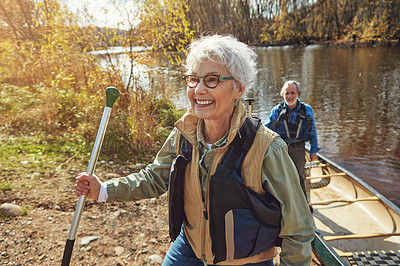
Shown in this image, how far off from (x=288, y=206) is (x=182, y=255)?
0.79 metres

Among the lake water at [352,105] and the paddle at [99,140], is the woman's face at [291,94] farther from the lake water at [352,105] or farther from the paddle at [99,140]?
the paddle at [99,140]

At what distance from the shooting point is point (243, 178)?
1.61m

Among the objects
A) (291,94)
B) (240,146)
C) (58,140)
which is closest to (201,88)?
(240,146)

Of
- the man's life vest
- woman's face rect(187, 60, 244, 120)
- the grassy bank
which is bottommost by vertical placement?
the grassy bank

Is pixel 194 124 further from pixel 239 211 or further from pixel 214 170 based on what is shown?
pixel 239 211

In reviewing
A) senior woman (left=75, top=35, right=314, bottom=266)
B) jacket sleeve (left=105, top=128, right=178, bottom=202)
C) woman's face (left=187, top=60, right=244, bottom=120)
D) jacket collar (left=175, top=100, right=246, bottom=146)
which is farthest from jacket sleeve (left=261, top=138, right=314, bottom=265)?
jacket sleeve (left=105, top=128, right=178, bottom=202)

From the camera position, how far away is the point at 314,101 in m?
16.2

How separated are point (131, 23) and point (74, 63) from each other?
8.57ft

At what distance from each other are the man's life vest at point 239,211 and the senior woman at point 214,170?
0.06 feet

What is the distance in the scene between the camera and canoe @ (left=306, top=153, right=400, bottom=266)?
11.6 ft

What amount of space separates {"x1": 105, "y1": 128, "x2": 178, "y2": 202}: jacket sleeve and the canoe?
2.35 meters

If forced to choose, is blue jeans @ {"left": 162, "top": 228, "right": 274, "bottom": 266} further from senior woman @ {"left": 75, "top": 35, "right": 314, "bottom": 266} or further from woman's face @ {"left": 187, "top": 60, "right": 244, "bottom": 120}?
woman's face @ {"left": 187, "top": 60, "right": 244, "bottom": 120}

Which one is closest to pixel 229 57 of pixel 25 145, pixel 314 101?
pixel 25 145

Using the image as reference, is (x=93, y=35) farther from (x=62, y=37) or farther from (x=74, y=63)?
(x=74, y=63)
